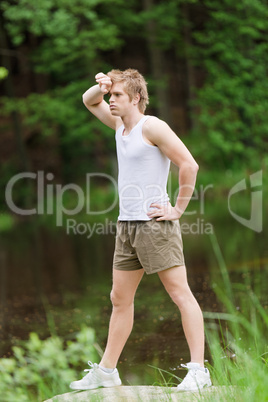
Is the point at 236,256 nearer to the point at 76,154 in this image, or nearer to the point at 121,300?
the point at 121,300

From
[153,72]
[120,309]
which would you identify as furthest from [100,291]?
[153,72]

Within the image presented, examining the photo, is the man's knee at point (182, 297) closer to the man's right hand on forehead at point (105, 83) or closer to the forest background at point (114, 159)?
the forest background at point (114, 159)

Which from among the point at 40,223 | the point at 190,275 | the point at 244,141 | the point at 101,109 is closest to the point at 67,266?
the point at 190,275

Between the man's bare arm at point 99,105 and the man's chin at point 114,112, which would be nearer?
the man's chin at point 114,112

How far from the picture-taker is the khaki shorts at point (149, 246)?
13.4ft

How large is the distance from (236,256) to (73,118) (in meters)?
14.5

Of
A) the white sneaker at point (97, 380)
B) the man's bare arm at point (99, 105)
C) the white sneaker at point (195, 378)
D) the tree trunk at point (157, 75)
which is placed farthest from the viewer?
the tree trunk at point (157, 75)

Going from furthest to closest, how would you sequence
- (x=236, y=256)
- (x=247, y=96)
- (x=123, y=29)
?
(x=123, y=29) → (x=247, y=96) → (x=236, y=256)

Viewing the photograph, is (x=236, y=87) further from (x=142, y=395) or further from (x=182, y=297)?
(x=142, y=395)

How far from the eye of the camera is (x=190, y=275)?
863cm

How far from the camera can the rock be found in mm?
3303

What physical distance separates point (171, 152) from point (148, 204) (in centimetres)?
35

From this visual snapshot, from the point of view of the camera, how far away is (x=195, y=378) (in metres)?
3.80

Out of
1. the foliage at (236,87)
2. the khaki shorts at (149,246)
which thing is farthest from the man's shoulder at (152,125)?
the foliage at (236,87)
